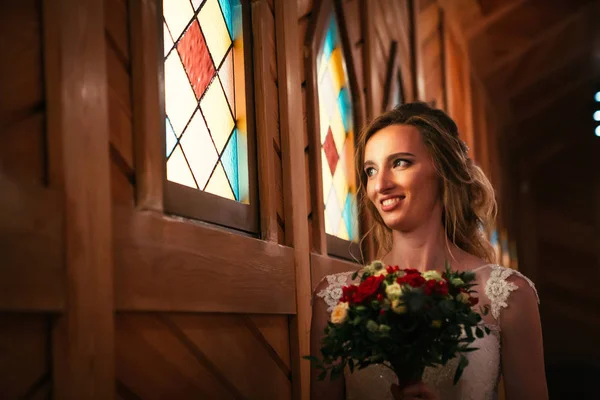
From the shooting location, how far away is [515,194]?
1293 centimetres

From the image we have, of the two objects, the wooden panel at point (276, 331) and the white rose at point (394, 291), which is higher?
the white rose at point (394, 291)

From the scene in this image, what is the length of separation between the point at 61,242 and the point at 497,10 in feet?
21.9

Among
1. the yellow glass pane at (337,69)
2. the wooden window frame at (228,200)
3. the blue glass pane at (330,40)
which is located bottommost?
the wooden window frame at (228,200)

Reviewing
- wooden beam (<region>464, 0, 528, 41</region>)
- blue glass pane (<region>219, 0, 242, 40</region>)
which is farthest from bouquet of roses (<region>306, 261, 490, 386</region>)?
wooden beam (<region>464, 0, 528, 41</region>)

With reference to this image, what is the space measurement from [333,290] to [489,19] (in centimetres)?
582

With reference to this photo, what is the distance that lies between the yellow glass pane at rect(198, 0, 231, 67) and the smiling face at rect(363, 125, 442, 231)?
23.1 inches

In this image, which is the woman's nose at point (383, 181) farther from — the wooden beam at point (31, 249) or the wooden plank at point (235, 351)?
the wooden beam at point (31, 249)

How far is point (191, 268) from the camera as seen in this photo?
5.90ft

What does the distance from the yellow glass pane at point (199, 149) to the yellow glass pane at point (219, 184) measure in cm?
3

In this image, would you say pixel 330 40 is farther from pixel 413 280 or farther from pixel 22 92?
pixel 22 92

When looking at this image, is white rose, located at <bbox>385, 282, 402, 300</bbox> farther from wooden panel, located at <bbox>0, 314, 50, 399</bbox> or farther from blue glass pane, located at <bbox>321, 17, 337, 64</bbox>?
blue glass pane, located at <bbox>321, 17, 337, 64</bbox>

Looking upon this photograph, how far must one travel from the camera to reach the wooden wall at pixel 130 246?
4.14ft

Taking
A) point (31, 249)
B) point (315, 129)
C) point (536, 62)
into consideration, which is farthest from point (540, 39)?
point (31, 249)

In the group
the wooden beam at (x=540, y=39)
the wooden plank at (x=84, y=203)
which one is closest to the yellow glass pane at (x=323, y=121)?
the wooden plank at (x=84, y=203)
